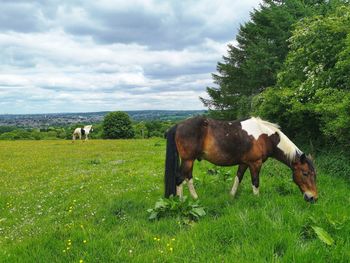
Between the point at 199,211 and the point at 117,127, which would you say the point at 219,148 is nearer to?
the point at 199,211

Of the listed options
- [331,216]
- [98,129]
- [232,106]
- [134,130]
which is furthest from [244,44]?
[98,129]

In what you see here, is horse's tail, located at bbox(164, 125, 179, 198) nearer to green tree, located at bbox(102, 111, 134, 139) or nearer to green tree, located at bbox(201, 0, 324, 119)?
green tree, located at bbox(201, 0, 324, 119)

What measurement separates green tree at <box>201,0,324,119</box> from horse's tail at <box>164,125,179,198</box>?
19.9 meters

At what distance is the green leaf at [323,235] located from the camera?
5766mm

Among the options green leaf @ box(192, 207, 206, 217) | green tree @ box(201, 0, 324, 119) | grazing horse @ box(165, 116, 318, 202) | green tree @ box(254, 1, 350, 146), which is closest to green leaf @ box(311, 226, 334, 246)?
green leaf @ box(192, 207, 206, 217)

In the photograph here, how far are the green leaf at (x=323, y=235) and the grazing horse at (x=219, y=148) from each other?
2.61m

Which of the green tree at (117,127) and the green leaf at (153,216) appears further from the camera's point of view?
the green tree at (117,127)

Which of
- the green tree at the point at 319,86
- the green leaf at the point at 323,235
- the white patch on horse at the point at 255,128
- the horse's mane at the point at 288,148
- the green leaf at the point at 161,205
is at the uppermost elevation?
the green tree at the point at 319,86

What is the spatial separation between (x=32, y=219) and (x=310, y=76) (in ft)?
38.7

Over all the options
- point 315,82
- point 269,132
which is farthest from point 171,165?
point 315,82

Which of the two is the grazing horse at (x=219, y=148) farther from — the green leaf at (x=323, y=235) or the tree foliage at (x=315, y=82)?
the tree foliage at (x=315, y=82)

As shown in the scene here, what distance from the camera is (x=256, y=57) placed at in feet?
103

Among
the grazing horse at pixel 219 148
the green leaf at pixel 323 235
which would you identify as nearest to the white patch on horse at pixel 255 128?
the grazing horse at pixel 219 148

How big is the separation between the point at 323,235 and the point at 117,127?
73.8 metres
